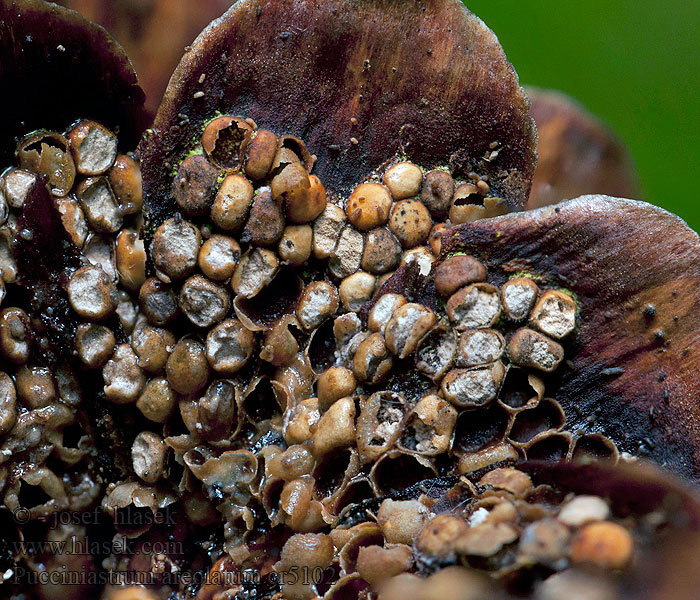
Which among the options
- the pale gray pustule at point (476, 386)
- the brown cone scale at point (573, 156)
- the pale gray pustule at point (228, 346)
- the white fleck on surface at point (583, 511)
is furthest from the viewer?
the brown cone scale at point (573, 156)

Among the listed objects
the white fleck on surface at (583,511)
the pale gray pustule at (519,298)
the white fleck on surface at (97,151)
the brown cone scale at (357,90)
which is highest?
the brown cone scale at (357,90)

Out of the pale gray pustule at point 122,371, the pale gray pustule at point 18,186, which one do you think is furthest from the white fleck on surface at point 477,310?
the pale gray pustule at point 18,186

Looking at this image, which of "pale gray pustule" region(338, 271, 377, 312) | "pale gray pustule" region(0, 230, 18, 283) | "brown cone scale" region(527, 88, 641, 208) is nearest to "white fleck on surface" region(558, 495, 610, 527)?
"pale gray pustule" region(338, 271, 377, 312)

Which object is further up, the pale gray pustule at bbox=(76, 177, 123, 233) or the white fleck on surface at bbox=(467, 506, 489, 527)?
the pale gray pustule at bbox=(76, 177, 123, 233)

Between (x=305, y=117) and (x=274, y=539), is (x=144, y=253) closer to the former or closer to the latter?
(x=305, y=117)

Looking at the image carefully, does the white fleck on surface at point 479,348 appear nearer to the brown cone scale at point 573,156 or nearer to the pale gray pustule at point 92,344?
the pale gray pustule at point 92,344

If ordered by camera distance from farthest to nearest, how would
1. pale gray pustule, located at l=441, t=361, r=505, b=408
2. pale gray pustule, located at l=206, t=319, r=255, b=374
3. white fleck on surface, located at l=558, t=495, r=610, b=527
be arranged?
pale gray pustule, located at l=206, t=319, r=255, b=374 < pale gray pustule, located at l=441, t=361, r=505, b=408 < white fleck on surface, located at l=558, t=495, r=610, b=527

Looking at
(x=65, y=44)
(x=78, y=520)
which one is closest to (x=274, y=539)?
(x=78, y=520)

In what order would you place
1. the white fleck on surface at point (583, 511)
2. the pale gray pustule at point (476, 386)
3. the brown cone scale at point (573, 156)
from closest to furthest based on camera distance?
the white fleck on surface at point (583, 511), the pale gray pustule at point (476, 386), the brown cone scale at point (573, 156)

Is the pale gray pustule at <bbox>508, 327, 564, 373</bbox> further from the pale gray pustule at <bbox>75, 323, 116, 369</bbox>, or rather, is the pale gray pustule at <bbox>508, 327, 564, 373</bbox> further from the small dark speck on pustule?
the pale gray pustule at <bbox>75, 323, 116, 369</bbox>
